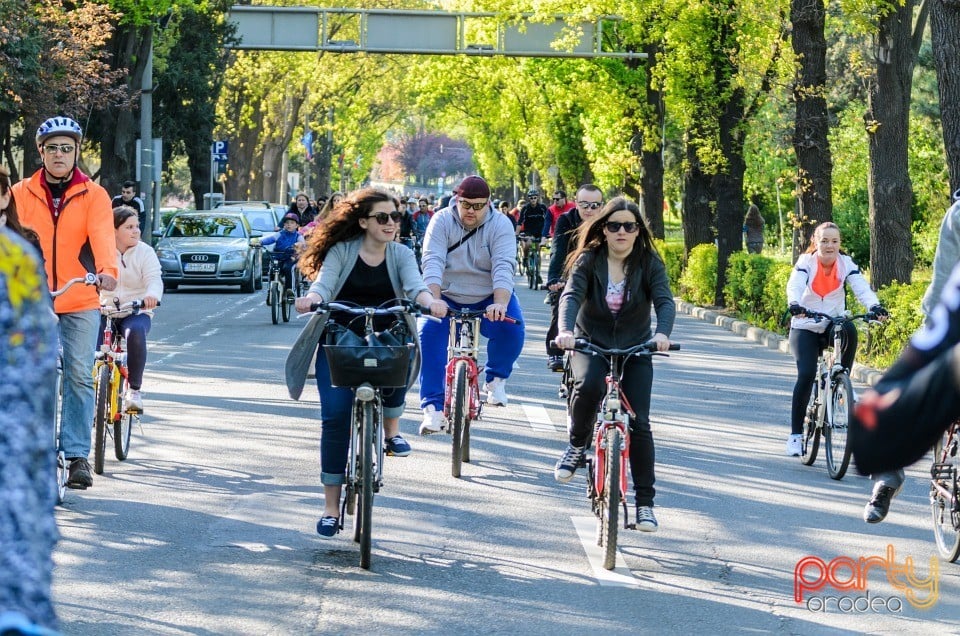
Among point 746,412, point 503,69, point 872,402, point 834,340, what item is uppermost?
point 503,69

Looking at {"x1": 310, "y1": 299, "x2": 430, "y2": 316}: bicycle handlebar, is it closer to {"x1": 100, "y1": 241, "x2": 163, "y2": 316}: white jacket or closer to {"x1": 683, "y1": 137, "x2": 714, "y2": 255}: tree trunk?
{"x1": 100, "y1": 241, "x2": 163, "y2": 316}: white jacket

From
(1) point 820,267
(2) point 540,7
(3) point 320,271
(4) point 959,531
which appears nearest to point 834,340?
(1) point 820,267

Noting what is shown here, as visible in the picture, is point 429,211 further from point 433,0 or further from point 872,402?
point 872,402

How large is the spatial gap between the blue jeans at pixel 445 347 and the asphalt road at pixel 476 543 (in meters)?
0.49

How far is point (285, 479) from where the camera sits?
31.3 feet

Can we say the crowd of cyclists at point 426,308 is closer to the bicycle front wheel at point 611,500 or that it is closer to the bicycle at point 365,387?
the bicycle at point 365,387

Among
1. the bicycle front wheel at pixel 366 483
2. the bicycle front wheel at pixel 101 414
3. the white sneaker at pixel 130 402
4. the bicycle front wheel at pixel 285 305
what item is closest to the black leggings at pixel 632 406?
the bicycle front wheel at pixel 366 483

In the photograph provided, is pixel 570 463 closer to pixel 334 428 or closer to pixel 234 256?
pixel 334 428

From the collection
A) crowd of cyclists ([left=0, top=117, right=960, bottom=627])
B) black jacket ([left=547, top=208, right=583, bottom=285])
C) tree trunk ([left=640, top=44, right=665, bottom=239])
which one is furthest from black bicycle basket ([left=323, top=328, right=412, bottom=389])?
tree trunk ([left=640, top=44, right=665, bottom=239])

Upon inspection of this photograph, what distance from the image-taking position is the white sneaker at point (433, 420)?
10.1m

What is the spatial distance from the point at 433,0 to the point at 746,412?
58747 millimetres

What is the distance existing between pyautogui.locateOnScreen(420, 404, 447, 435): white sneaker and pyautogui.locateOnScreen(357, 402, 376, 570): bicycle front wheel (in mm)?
2918

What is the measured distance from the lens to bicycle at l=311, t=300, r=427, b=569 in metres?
7.01

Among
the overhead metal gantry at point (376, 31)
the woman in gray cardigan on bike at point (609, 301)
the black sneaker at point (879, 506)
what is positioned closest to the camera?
the woman in gray cardigan on bike at point (609, 301)
